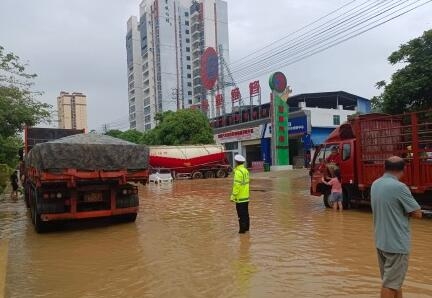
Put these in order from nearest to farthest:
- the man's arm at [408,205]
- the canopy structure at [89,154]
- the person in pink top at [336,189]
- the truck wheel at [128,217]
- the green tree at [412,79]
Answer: the man's arm at [408,205]
the canopy structure at [89,154]
the truck wheel at [128,217]
the person in pink top at [336,189]
the green tree at [412,79]

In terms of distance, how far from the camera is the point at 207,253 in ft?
26.6

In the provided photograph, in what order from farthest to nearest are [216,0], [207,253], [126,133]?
[216,0]
[126,133]
[207,253]

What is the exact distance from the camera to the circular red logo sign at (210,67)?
5644 cm

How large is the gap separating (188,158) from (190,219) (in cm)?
2401

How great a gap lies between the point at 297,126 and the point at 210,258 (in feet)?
126

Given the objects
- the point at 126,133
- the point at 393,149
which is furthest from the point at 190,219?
the point at 126,133

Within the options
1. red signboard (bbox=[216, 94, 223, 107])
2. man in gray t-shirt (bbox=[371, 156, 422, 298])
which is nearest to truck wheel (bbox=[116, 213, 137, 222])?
man in gray t-shirt (bbox=[371, 156, 422, 298])

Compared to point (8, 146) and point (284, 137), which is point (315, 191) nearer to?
point (8, 146)

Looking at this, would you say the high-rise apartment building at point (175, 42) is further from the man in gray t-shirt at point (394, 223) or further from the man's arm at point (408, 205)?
the man's arm at point (408, 205)

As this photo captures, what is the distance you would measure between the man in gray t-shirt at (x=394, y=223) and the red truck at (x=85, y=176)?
7.36m

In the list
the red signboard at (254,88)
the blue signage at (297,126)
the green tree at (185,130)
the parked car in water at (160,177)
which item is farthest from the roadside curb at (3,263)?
the red signboard at (254,88)

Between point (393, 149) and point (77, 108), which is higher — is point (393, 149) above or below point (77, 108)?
below

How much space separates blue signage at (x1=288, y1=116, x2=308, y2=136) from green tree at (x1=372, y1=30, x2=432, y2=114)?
2521 cm

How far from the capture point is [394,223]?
440 centimetres
